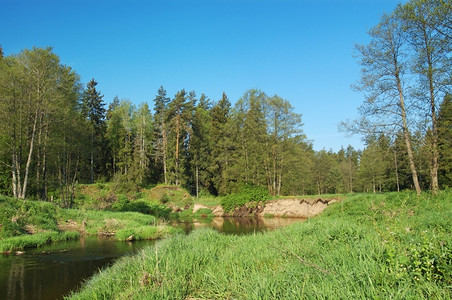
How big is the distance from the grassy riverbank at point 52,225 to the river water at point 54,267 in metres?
1.04

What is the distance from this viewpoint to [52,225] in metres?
18.0

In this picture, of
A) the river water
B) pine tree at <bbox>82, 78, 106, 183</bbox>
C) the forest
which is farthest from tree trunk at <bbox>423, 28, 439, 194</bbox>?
pine tree at <bbox>82, 78, 106, 183</bbox>

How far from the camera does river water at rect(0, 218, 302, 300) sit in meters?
8.79

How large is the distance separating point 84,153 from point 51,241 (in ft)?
54.9

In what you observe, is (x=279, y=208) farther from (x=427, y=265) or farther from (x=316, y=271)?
(x=427, y=265)

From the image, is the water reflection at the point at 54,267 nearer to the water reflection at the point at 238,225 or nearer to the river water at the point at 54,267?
the river water at the point at 54,267

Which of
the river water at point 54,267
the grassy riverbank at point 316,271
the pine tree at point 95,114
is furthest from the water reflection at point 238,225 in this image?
the pine tree at point 95,114

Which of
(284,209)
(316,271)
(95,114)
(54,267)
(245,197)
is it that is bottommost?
(284,209)

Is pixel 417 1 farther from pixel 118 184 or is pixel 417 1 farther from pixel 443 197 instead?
pixel 118 184

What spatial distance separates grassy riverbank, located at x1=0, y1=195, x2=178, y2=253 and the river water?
1.04 meters

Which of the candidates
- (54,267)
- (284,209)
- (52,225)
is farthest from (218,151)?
(54,267)

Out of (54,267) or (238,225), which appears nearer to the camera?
(54,267)

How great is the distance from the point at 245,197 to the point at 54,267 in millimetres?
28649

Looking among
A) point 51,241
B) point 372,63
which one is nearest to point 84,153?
point 51,241
